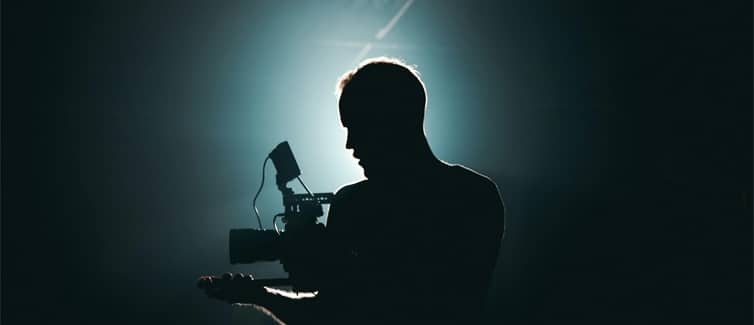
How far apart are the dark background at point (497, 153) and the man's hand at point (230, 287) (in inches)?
73.7

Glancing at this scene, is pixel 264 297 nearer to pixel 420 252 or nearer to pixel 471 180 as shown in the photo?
pixel 420 252

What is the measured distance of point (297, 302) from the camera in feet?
2.80

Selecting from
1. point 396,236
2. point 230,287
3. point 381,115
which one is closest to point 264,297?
point 230,287

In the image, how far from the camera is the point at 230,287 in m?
0.79

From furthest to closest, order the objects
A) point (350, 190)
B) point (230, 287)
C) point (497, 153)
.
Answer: point (497, 153)
point (350, 190)
point (230, 287)

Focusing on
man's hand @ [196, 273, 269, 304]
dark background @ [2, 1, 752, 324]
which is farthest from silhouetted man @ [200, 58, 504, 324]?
dark background @ [2, 1, 752, 324]

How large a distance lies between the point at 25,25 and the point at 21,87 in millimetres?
342

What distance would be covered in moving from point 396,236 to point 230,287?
0.95ft

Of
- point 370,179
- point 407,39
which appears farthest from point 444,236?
point 407,39

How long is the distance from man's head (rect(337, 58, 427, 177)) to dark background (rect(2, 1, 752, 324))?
163 cm

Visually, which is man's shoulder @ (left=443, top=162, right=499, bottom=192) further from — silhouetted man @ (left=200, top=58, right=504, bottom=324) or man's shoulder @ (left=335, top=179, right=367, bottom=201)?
man's shoulder @ (left=335, top=179, right=367, bottom=201)

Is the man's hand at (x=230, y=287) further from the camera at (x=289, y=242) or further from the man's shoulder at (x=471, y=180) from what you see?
the man's shoulder at (x=471, y=180)

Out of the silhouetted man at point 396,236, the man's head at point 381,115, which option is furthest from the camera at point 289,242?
the man's head at point 381,115

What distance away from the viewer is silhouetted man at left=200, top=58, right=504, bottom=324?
77 centimetres
